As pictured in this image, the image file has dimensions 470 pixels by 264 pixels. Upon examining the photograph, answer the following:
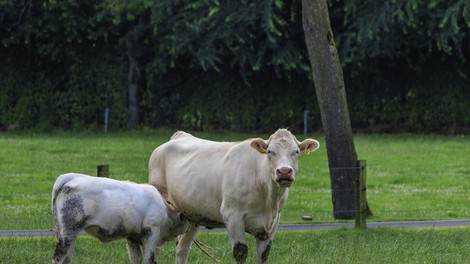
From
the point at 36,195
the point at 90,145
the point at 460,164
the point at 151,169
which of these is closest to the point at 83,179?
the point at 151,169

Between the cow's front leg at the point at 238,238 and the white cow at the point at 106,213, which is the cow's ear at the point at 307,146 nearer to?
the cow's front leg at the point at 238,238

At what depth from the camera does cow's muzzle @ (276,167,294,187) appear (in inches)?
531

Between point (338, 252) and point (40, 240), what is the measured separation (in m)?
4.64

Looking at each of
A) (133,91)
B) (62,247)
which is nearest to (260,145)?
(62,247)

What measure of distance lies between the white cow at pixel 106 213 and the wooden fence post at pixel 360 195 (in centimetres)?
702

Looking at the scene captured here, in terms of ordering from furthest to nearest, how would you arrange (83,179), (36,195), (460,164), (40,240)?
(460,164), (36,195), (40,240), (83,179)

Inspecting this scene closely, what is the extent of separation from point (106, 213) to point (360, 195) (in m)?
8.48

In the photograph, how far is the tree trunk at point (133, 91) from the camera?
43.2m

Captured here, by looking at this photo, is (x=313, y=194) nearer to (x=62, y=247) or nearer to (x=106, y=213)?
(x=106, y=213)

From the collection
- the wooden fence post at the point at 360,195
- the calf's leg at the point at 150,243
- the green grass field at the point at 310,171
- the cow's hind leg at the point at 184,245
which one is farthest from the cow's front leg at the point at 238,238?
the green grass field at the point at 310,171

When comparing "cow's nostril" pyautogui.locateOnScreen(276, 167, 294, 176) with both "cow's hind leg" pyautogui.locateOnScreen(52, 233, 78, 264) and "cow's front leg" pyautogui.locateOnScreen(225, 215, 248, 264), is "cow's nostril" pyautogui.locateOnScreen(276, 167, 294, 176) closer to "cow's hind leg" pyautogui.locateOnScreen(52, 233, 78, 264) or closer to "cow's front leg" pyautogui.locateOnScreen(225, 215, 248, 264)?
"cow's front leg" pyautogui.locateOnScreen(225, 215, 248, 264)

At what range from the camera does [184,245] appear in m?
15.3

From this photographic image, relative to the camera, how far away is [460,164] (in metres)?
31.1

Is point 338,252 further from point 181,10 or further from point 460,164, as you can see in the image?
point 181,10
